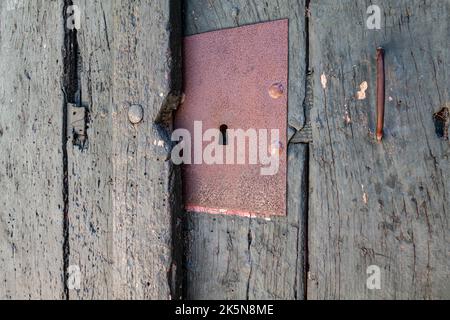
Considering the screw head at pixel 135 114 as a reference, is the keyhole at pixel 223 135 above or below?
below

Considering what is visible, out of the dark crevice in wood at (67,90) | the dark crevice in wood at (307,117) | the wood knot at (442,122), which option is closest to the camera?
the wood knot at (442,122)

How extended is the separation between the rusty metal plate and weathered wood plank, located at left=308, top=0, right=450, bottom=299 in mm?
69

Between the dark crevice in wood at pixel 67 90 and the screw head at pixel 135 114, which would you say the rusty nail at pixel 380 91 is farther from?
the dark crevice in wood at pixel 67 90

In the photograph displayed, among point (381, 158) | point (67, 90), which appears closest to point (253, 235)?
point (381, 158)

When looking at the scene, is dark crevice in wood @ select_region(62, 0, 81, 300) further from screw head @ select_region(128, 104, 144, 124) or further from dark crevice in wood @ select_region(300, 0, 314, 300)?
dark crevice in wood @ select_region(300, 0, 314, 300)

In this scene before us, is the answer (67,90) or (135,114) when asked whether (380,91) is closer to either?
(135,114)

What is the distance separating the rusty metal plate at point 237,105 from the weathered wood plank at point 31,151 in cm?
35

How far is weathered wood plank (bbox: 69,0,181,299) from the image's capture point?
775 mm

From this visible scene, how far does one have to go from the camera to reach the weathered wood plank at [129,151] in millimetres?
775

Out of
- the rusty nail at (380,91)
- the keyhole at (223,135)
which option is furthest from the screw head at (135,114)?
the rusty nail at (380,91)

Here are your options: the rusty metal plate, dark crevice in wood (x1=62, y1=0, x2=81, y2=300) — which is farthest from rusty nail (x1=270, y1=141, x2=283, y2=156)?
dark crevice in wood (x1=62, y1=0, x2=81, y2=300)

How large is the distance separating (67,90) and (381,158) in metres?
0.72

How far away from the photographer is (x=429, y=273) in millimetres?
627
